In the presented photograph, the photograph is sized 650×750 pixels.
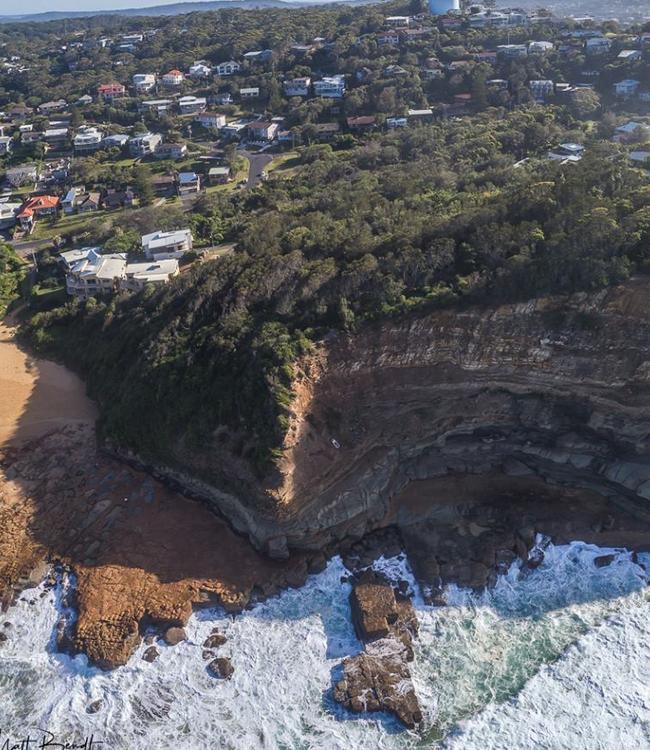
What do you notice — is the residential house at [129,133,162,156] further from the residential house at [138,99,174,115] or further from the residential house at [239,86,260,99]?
the residential house at [239,86,260,99]

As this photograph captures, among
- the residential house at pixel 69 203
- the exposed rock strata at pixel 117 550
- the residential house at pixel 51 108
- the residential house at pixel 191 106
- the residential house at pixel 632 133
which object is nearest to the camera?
the exposed rock strata at pixel 117 550

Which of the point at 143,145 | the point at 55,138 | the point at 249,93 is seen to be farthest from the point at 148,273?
the point at 249,93

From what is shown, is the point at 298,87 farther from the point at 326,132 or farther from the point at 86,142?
the point at 86,142

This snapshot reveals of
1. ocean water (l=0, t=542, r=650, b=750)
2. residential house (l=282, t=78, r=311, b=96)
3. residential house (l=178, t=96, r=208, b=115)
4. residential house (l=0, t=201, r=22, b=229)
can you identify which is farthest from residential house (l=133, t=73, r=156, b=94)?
ocean water (l=0, t=542, r=650, b=750)

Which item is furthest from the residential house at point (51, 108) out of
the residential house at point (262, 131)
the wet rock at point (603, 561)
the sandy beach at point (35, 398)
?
the wet rock at point (603, 561)

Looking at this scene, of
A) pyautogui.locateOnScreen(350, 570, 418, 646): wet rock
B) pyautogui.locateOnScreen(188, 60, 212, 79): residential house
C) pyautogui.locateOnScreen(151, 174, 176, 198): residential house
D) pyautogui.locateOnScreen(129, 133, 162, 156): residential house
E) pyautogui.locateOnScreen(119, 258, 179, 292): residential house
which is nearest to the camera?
pyautogui.locateOnScreen(350, 570, 418, 646): wet rock

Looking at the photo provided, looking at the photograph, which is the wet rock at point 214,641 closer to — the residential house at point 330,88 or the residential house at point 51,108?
the residential house at point 330,88

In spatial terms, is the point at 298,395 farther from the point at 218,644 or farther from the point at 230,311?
the point at 218,644
